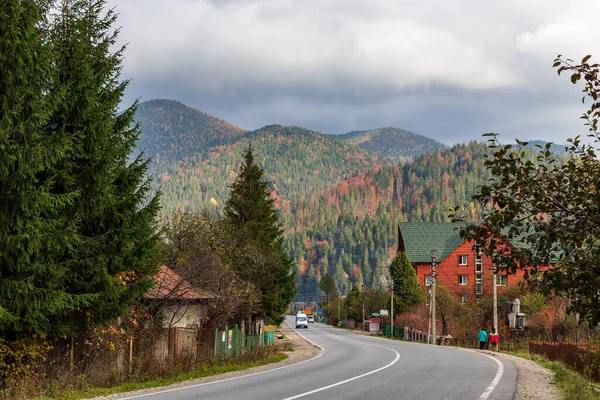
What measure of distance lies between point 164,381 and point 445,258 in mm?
78099

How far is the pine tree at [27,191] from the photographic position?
14.9m

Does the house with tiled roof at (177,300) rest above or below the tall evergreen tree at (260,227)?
below

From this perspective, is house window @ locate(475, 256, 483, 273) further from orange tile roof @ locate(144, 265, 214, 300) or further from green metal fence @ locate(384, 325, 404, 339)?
orange tile roof @ locate(144, 265, 214, 300)

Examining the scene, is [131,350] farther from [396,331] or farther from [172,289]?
[396,331]

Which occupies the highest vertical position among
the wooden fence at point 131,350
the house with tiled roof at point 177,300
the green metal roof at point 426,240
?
the green metal roof at point 426,240

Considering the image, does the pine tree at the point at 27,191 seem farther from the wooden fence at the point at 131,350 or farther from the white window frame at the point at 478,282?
the white window frame at the point at 478,282

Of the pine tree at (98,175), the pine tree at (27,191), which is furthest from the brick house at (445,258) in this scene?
the pine tree at (27,191)

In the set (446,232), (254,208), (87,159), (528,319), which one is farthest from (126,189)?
(446,232)

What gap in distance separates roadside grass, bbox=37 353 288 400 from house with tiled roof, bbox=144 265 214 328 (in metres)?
2.30

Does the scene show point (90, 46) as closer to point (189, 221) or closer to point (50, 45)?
point (50, 45)

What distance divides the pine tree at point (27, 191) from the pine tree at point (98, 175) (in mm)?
667

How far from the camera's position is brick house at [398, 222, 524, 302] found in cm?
9162

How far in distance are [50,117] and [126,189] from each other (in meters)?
2.79

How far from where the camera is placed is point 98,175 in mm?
17703
